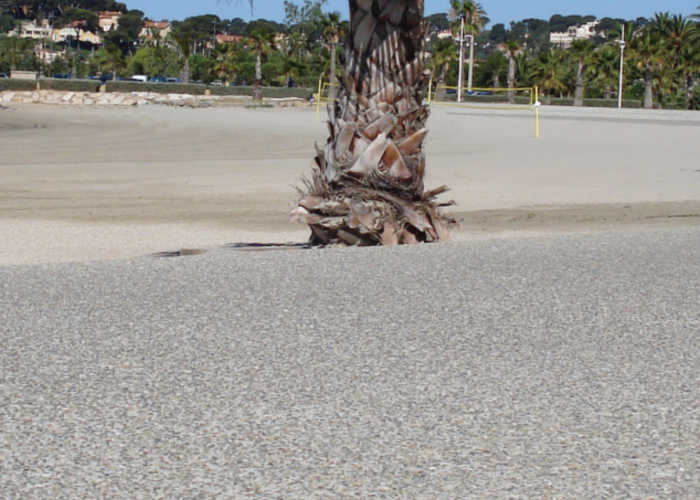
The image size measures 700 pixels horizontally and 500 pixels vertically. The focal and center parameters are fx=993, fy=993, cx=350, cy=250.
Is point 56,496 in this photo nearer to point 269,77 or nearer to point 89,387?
point 89,387

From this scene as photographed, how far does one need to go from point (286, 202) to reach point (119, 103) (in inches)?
1576

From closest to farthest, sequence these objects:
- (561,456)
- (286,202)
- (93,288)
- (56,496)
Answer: (56,496) → (561,456) → (93,288) → (286,202)

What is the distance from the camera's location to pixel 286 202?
14.8 meters

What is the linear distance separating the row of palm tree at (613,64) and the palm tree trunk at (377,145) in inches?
2219

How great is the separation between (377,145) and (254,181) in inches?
355

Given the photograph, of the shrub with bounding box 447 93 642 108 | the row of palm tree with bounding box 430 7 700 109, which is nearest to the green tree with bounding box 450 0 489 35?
the row of palm tree with bounding box 430 7 700 109

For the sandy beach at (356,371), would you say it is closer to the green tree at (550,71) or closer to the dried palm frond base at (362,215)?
the dried palm frond base at (362,215)

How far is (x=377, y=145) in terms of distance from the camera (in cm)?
877

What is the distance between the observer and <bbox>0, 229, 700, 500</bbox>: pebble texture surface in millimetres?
3432

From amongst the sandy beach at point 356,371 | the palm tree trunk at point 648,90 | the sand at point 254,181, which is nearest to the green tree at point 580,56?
the palm tree trunk at point 648,90

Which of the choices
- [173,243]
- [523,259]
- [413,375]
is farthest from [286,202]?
[413,375]

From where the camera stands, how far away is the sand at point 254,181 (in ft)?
37.9

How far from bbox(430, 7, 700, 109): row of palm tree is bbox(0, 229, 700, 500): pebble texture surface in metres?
59.3

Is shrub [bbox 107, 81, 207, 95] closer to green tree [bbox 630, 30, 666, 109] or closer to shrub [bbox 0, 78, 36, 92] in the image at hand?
shrub [bbox 0, 78, 36, 92]
